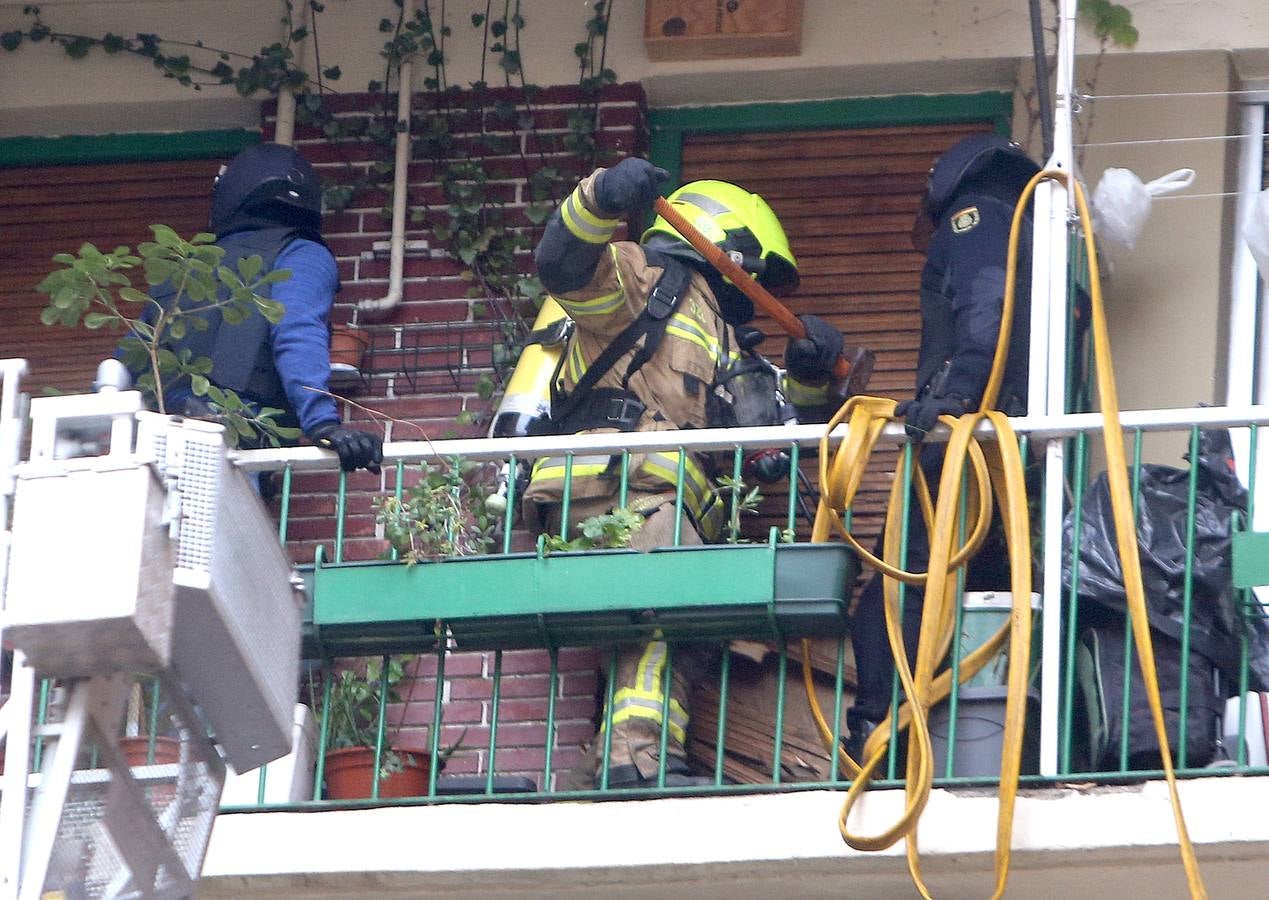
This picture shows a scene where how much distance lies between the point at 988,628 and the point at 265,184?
265 cm

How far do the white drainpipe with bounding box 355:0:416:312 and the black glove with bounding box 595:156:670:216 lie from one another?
1752 millimetres

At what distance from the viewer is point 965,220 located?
7.00 meters

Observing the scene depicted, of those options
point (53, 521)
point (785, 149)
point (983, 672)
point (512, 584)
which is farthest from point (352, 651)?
point (785, 149)

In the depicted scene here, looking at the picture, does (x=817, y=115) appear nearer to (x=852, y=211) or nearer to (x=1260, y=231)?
(x=852, y=211)

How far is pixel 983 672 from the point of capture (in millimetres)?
6348

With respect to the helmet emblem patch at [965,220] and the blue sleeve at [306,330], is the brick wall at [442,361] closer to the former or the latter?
the blue sleeve at [306,330]

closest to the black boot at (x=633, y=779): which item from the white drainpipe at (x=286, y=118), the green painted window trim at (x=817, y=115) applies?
the green painted window trim at (x=817, y=115)

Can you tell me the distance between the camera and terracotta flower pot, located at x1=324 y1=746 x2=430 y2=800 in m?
6.57

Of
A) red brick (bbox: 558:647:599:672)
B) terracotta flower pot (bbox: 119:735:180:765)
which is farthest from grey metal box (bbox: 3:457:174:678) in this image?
red brick (bbox: 558:647:599:672)

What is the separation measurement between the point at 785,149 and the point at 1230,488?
233 cm

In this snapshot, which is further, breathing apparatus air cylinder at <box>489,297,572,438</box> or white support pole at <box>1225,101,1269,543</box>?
white support pole at <box>1225,101,1269,543</box>

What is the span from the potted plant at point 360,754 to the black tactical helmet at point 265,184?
4.83 feet

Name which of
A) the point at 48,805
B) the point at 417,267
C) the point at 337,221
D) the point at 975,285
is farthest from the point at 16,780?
the point at 337,221

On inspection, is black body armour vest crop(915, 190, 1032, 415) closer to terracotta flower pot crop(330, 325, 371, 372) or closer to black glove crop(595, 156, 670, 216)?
black glove crop(595, 156, 670, 216)
